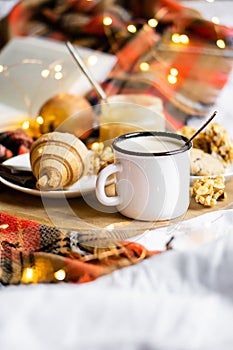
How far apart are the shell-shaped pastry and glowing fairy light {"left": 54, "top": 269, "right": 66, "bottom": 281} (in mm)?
197

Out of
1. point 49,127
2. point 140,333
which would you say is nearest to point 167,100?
point 49,127

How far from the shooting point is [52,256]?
79cm

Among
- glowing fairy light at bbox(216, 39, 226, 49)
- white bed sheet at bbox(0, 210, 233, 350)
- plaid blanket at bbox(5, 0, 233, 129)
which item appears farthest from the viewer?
glowing fairy light at bbox(216, 39, 226, 49)

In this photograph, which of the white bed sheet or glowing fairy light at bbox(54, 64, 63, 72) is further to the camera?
glowing fairy light at bbox(54, 64, 63, 72)

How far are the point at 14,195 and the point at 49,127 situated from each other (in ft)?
1.13

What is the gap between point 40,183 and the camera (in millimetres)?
937

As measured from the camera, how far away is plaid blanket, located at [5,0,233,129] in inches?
60.8

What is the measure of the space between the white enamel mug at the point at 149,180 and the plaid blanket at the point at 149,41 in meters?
0.50

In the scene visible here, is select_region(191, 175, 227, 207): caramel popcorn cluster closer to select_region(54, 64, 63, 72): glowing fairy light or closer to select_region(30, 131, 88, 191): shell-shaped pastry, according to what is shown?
select_region(30, 131, 88, 191): shell-shaped pastry

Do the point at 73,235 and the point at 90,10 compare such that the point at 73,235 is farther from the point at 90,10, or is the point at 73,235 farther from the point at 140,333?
the point at 90,10

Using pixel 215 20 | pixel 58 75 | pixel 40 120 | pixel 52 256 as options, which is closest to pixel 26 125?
pixel 40 120

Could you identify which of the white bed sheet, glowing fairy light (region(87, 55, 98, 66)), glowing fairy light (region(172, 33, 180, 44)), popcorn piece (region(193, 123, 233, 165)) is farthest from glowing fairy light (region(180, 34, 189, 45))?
the white bed sheet

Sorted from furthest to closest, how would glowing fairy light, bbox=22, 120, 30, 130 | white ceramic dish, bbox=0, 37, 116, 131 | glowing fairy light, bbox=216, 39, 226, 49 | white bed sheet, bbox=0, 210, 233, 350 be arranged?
glowing fairy light, bbox=216, 39, 226, 49 < white ceramic dish, bbox=0, 37, 116, 131 < glowing fairy light, bbox=22, 120, 30, 130 < white bed sheet, bbox=0, 210, 233, 350

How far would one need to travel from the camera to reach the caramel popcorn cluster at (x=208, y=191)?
3.04 feet
